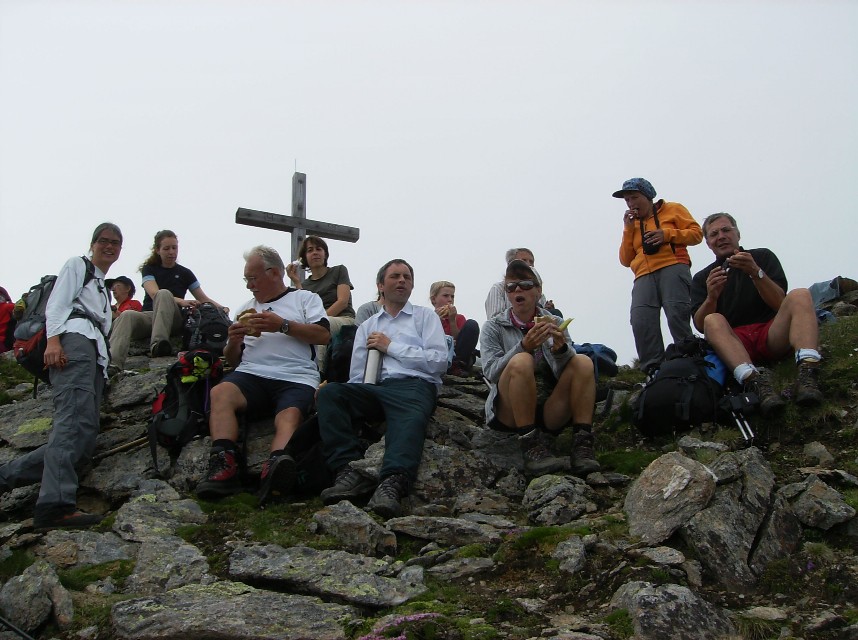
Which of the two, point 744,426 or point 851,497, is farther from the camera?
point 744,426

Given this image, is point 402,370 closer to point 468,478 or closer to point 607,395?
point 468,478

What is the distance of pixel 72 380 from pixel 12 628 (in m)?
2.59

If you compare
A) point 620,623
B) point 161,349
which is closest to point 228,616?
point 620,623

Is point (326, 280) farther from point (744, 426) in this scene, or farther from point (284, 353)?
point (744, 426)

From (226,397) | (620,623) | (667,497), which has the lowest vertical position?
(620,623)

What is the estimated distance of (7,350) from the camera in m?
12.5

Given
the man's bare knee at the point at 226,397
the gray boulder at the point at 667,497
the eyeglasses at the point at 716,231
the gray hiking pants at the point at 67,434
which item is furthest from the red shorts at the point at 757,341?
the gray hiking pants at the point at 67,434

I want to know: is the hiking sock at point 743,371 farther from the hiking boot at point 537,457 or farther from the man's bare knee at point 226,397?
the man's bare knee at point 226,397

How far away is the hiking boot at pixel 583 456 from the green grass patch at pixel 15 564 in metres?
4.18

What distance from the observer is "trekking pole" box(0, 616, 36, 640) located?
4.58 m

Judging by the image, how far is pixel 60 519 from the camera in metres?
6.37

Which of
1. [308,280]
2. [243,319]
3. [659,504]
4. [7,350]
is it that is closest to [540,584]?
[659,504]

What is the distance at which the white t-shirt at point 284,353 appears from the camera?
25.1ft

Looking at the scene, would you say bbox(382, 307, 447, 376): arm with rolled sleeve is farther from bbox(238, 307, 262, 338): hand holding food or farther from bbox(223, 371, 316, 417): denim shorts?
bbox(238, 307, 262, 338): hand holding food
